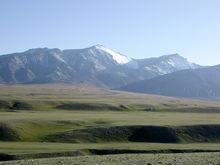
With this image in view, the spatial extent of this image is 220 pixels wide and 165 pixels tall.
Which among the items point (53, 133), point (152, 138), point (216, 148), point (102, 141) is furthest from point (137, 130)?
point (216, 148)

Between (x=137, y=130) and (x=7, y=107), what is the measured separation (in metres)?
59.0

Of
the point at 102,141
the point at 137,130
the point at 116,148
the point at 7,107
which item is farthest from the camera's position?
the point at 7,107

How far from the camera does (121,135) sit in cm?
7962

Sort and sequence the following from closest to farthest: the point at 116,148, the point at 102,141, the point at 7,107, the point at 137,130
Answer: the point at 116,148
the point at 102,141
the point at 137,130
the point at 7,107

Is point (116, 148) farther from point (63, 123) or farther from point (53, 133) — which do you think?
point (63, 123)

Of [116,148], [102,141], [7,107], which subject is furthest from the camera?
[7,107]

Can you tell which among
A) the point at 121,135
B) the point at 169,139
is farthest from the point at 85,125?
the point at 169,139

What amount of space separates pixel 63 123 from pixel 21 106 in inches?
2001

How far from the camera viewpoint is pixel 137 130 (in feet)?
271

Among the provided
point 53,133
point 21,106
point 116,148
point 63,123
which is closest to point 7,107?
Answer: point 21,106

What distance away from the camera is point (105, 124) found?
8725 centimetres

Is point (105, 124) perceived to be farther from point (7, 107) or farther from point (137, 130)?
point (7, 107)

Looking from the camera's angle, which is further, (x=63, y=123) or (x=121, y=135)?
(x=63, y=123)

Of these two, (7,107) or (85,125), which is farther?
(7,107)
